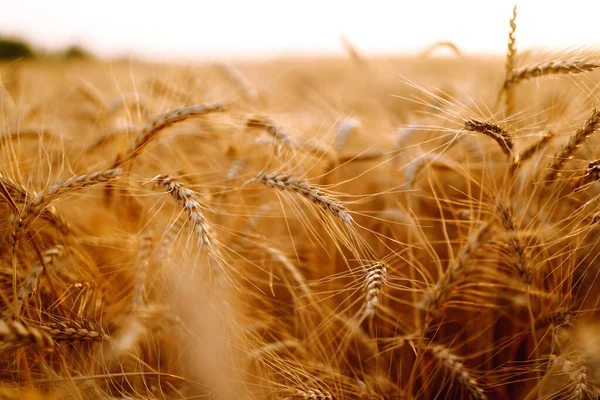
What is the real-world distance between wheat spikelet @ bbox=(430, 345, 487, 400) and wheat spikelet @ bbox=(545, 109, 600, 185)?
52 centimetres

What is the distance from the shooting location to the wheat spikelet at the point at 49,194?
89 cm

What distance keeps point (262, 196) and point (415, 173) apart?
2.22ft

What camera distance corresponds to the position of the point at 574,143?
100 centimetres

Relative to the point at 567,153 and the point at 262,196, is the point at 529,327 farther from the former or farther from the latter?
the point at 262,196

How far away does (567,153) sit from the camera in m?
1.02

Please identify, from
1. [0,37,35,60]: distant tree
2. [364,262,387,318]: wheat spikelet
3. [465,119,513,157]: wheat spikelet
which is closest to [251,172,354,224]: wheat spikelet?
[364,262,387,318]: wheat spikelet

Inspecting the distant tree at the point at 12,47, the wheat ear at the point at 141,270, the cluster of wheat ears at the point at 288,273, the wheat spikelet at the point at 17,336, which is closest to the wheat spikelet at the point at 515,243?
the cluster of wheat ears at the point at 288,273

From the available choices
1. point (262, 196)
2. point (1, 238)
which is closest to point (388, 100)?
point (262, 196)

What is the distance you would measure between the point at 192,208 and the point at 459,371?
74 centimetres

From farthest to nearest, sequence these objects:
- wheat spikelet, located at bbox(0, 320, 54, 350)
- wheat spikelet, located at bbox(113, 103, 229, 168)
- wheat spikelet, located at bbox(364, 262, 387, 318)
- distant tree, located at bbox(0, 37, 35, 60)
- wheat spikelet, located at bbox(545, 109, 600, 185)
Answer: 1. distant tree, located at bbox(0, 37, 35, 60)
2. wheat spikelet, located at bbox(113, 103, 229, 168)
3. wheat spikelet, located at bbox(545, 109, 600, 185)
4. wheat spikelet, located at bbox(364, 262, 387, 318)
5. wheat spikelet, located at bbox(0, 320, 54, 350)

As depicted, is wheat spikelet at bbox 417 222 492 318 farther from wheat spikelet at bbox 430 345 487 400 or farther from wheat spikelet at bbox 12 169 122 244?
wheat spikelet at bbox 12 169 122 244

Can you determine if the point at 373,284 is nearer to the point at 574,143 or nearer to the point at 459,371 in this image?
the point at 459,371

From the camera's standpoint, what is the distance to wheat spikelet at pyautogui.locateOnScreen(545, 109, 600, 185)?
3.11ft

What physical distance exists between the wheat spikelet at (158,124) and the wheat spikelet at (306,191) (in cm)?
24
